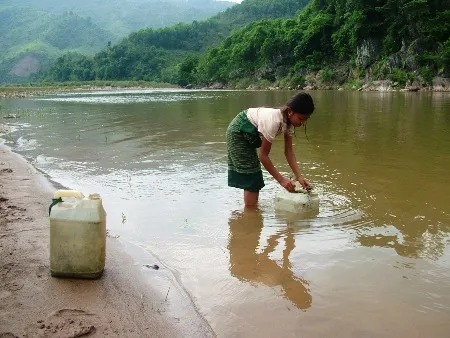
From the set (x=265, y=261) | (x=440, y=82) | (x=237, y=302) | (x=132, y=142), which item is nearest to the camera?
(x=237, y=302)

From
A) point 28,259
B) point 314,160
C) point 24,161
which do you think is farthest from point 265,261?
point 24,161

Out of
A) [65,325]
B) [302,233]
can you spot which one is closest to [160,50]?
[302,233]

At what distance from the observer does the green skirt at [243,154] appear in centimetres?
477

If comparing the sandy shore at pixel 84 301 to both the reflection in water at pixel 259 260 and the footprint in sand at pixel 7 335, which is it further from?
the reflection in water at pixel 259 260

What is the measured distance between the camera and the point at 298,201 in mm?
4652

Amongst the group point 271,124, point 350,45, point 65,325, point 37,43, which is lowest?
point 65,325

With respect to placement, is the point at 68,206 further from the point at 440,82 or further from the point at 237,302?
the point at 440,82

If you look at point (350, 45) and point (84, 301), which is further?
point (350, 45)

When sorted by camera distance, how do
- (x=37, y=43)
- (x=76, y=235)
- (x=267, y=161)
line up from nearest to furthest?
1. (x=76, y=235)
2. (x=267, y=161)
3. (x=37, y=43)

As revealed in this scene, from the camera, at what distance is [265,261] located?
11.9 feet

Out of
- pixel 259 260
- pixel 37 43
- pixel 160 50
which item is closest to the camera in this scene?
pixel 259 260

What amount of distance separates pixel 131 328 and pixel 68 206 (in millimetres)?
975

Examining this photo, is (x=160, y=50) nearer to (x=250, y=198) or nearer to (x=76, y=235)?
(x=250, y=198)

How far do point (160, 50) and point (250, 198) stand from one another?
129 meters
